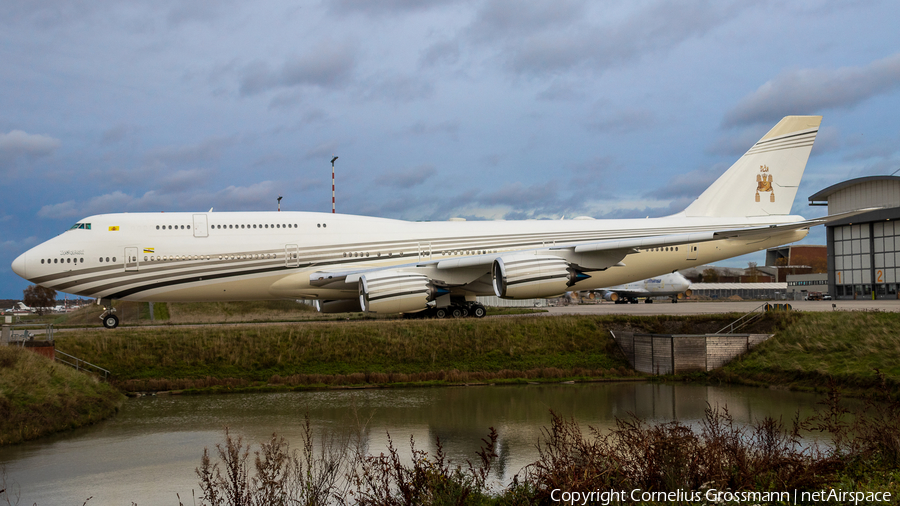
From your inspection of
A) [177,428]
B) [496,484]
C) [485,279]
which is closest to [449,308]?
[485,279]

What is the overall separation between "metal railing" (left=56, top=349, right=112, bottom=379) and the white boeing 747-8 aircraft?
3.78 metres

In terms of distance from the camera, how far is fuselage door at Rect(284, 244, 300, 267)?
2217 cm

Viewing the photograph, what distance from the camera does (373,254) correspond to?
75.5 ft

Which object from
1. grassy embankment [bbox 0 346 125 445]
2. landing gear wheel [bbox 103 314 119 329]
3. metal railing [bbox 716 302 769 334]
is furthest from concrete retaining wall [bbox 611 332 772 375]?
landing gear wheel [bbox 103 314 119 329]

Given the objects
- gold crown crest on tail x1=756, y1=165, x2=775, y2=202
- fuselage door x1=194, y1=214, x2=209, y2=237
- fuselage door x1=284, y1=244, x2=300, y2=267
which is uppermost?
gold crown crest on tail x1=756, y1=165, x2=775, y2=202

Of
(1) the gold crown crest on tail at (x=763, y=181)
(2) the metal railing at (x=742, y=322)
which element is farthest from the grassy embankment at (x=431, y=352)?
(1) the gold crown crest on tail at (x=763, y=181)

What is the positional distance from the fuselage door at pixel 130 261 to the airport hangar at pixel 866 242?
4245 cm

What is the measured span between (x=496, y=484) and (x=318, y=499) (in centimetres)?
256

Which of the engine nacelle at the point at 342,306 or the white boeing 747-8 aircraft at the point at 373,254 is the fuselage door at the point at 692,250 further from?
the engine nacelle at the point at 342,306

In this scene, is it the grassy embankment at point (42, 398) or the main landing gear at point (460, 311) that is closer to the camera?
the grassy embankment at point (42, 398)

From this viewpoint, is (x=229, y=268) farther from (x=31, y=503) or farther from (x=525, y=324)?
(x=31, y=503)

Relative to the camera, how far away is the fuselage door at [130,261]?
21188 mm

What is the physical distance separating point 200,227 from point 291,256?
3.10 m

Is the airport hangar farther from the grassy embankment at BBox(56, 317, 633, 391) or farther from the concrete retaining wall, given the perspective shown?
the grassy embankment at BBox(56, 317, 633, 391)
